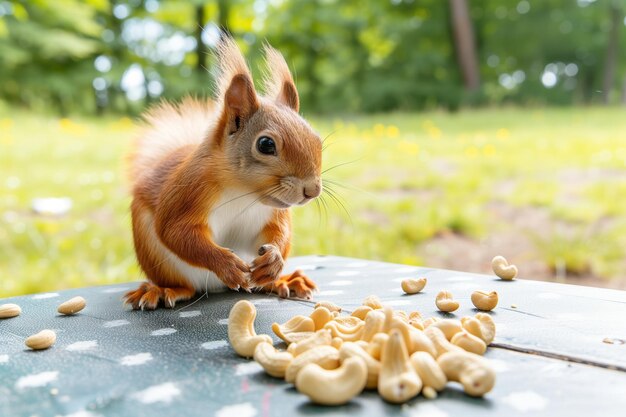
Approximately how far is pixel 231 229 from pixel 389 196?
5.15 ft

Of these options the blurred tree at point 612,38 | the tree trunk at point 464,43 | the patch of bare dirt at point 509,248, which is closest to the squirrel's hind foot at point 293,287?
the patch of bare dirt at point 509,248

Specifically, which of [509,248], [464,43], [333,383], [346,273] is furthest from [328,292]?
[464,43]

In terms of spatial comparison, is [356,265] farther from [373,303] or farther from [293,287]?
[373,303]

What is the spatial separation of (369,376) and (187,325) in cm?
33

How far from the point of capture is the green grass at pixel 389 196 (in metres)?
2.04

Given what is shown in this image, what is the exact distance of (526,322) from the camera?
0.82 m

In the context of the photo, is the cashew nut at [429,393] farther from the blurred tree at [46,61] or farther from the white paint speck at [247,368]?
the blurred tree at [46,61]

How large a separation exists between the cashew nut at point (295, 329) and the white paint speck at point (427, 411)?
214 millimetres

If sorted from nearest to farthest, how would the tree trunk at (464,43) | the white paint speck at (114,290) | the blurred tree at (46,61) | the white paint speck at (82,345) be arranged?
the white paint speck at (82,345)
the white paint speck at (114,290)
the blurred tree at (46,61)
the tree trunk at (464,43)

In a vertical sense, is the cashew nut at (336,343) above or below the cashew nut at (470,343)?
above

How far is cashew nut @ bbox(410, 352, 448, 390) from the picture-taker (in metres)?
0.60

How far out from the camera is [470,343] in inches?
27.7

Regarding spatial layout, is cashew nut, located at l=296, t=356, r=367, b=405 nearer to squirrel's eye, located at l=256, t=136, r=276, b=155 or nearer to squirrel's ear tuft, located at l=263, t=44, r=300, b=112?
squirrel's eye, located at l=256, t=136, r=276, b=155

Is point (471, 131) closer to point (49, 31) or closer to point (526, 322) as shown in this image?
point (526, 322)
